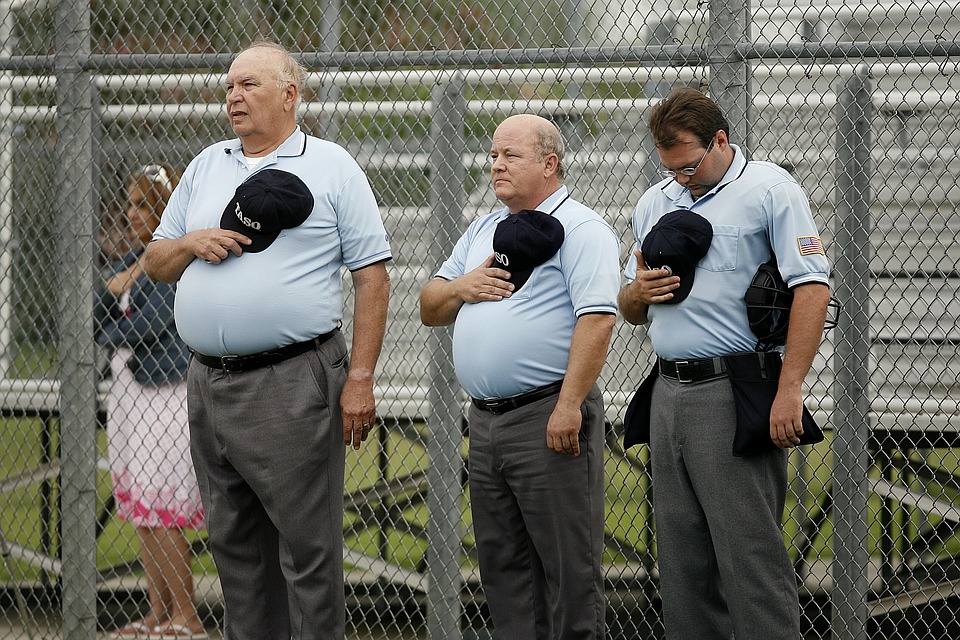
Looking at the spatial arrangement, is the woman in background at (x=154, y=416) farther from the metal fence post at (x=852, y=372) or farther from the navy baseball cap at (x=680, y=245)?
the metal fence post at (x=852, y=372)

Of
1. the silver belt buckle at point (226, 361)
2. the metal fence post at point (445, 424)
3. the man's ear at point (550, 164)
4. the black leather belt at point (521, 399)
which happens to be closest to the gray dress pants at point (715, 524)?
the black leather belt at point (521, 399)

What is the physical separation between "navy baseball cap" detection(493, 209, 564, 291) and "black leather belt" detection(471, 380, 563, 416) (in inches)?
12.3

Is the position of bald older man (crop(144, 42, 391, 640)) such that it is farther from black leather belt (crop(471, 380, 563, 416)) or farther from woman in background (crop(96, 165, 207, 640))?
woman in background (crop(96, 165, 207, 640))

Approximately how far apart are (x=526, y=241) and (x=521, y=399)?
471 millimetres

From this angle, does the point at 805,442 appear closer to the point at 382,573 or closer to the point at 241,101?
the point at 241,101

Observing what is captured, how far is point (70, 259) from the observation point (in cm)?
414

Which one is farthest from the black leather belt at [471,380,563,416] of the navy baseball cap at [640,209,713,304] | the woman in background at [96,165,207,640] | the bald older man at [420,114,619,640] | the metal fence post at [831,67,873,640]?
the woman in background at [96,165,207,640]

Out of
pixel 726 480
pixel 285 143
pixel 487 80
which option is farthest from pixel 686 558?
pixel 487 80

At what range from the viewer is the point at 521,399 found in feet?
10.2

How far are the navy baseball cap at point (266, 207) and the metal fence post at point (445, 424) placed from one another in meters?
1.03

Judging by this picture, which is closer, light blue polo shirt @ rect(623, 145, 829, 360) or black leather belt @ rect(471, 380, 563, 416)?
light blue polo shirt @ rect(623, 145, 829, 360)

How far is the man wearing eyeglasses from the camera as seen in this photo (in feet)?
9.35

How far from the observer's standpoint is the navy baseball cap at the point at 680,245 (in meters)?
2.92

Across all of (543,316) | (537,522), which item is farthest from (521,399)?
(537,522)
